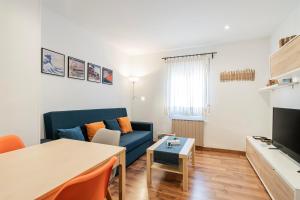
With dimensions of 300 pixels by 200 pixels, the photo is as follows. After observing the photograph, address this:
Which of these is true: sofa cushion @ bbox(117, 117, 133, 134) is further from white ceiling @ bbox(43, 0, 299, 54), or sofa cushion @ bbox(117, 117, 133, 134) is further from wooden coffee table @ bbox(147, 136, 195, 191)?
white ceiling @ bbox(43, 0, 299, 54)

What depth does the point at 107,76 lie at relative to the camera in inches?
153

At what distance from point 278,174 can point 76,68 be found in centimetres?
333

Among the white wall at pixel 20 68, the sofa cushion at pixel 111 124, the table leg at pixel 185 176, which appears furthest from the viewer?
the sofa cushion at pixel 111 124

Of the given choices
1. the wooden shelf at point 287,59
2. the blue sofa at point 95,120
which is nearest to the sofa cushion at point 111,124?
the blue sofa at point 95,120

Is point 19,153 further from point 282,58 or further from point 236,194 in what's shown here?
point 282,58

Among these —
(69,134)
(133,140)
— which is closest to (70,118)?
(69,134)

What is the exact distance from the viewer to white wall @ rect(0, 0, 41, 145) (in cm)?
178

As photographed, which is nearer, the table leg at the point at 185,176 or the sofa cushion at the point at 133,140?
the table leg at the point at 185,176

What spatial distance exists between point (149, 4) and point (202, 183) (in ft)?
8.79

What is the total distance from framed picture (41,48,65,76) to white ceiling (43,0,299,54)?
0.68 metres

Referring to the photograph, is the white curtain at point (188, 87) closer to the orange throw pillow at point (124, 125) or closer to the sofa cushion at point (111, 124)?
the orange throw pillow at point (124, 125)

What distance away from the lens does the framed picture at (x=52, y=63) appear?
248 centimetres

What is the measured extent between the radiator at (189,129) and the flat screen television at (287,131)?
1653 mm

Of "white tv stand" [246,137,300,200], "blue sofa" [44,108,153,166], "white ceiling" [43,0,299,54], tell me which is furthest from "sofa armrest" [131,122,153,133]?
"white tv stand" [246,137,300,200]
